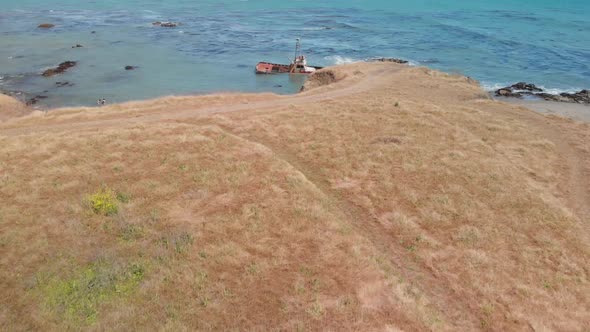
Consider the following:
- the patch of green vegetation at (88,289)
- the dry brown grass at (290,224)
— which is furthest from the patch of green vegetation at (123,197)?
the patch of green vegetation at (88,289)

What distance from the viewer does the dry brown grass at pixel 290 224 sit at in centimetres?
2180

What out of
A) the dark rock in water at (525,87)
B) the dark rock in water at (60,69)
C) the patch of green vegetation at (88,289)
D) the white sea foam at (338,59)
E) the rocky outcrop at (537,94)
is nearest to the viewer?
the patch of green vegetation at (88,289)

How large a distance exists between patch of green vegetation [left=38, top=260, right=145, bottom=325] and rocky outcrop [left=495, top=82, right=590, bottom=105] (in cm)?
7098

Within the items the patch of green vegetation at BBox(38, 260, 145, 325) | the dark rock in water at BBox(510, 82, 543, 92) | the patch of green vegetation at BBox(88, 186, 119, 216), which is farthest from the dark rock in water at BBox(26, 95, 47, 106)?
the dark rock in water at BBox(510, 82, 543, 92)

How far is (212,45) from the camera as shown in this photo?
11412 cm

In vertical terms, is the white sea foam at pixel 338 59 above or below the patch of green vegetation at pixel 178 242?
above

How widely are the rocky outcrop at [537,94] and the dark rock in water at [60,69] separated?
84266 mm

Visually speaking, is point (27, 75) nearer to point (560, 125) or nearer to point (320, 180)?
point (320, 180)

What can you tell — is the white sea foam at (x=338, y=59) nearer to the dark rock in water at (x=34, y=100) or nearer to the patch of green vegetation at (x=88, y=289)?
the dark rock in water at (x=34, y=100)

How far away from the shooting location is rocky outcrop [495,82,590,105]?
71.9 m

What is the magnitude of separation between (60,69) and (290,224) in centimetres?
7845

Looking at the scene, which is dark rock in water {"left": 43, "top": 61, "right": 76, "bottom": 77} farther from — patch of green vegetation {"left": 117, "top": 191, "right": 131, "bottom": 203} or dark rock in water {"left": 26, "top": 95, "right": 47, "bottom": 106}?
patch of green vegetation {"left": 117, "top": 191, "right": 131, "bottom": 203}

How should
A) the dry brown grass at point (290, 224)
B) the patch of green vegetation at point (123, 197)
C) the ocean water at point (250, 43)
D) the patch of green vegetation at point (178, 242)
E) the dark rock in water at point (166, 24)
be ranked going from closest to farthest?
the dry brown grass at point (290, 224)
the patch of green vegetation at point (178, 242)
the patch of green vegetation at point (123, 197)
the ocean water at point (250, 43)
the dark rock in water at point (166, 24)

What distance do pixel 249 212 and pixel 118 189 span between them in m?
10.2
